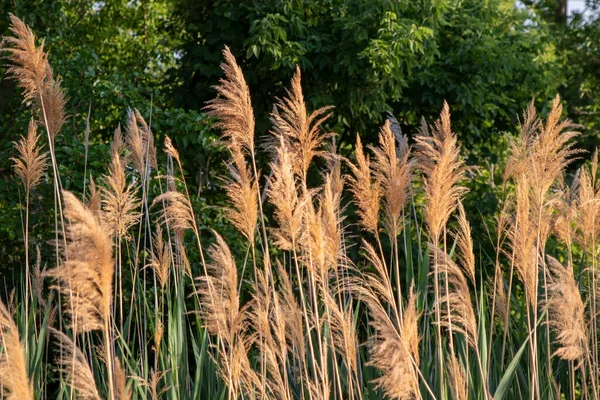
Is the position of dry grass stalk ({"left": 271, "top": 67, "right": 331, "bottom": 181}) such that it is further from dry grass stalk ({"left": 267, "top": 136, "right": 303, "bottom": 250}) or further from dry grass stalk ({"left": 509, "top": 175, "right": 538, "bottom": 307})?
dry grass stalk ({"left": 509, "top": 175, "right": 538, "bottom": 307})

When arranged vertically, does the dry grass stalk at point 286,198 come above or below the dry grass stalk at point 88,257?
above

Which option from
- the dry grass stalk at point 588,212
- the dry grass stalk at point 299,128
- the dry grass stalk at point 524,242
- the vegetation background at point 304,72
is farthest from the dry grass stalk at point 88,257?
the vegetation background at point 304,72

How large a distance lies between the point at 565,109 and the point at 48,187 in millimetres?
8182

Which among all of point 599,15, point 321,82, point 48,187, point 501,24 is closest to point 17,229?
point 48,187

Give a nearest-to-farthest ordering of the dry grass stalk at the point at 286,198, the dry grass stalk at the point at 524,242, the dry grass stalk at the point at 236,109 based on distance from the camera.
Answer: the dry grass stalk at the point at 286,198 → the dry grass stalk at the point at 524,242 → the dry grass stalk at the point at 236,109

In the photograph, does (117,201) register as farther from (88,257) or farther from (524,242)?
(524,242)

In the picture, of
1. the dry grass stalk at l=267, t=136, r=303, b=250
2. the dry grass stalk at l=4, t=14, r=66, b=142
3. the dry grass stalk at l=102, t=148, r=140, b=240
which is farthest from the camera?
the dry grass stalk at l=4, t=14, r=66, b=142

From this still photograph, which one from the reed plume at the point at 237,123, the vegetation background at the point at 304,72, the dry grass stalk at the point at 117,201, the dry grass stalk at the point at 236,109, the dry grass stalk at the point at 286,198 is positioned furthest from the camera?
the vegetation background at the point at 304,72

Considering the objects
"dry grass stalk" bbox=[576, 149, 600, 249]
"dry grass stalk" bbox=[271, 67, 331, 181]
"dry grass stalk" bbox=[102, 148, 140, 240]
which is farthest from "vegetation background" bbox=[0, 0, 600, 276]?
"dry grass stalk" bbox=[576, 149, 600, 249]

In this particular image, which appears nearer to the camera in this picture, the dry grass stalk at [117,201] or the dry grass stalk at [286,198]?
the dry grass stalk at [286,198]

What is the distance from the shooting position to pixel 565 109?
513 inches

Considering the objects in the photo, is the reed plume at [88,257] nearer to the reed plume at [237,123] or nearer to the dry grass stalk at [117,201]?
the reed plume at [237,123]

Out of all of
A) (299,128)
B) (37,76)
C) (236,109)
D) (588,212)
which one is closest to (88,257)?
(236,109)

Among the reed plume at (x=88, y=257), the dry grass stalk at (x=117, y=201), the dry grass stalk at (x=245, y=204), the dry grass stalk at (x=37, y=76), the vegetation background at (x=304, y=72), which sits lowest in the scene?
the reed plume at (x=88, y=257)
